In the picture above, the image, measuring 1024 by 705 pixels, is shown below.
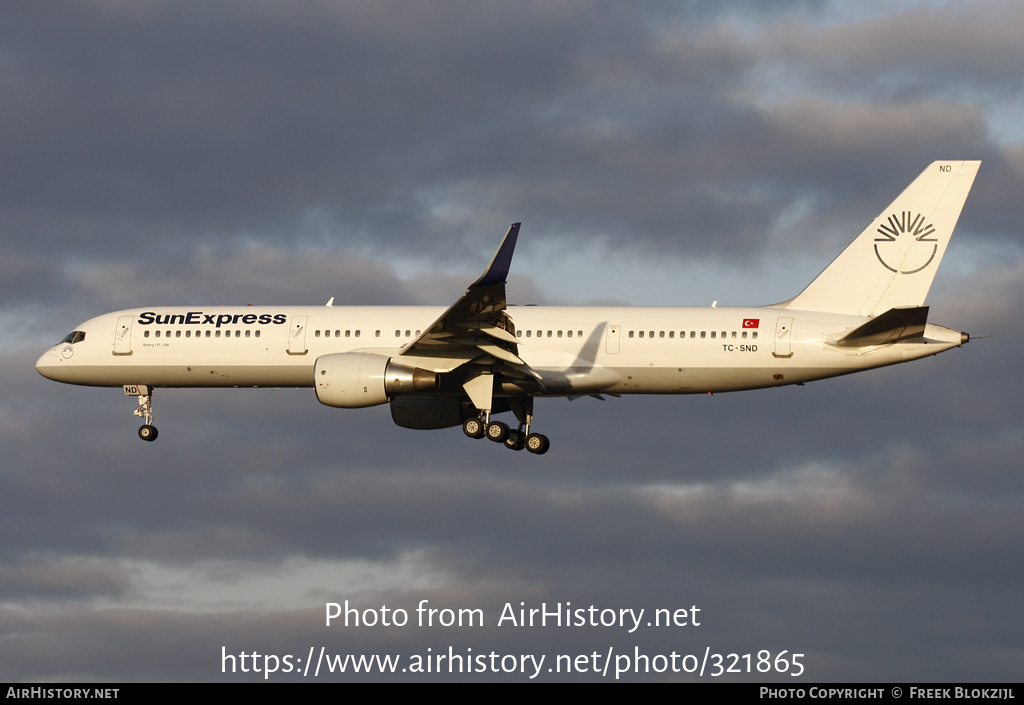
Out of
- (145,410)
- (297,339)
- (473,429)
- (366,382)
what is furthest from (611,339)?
(145,410)

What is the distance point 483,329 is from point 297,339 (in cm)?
881

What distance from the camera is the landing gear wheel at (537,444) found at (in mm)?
47781

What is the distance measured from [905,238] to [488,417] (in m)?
16.0

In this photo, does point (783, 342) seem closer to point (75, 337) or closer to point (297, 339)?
point (297, 339)

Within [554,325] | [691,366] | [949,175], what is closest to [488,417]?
[554,325]

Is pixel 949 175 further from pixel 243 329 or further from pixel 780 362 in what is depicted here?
pixel 243 329

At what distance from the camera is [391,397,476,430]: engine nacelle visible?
49875mm

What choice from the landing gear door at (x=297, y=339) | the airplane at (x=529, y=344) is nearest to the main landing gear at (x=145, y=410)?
the airplane at (x=529, y=344)

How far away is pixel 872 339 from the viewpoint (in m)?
43.5

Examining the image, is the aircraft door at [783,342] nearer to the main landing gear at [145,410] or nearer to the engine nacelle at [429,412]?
the engine nacelle at [429,412]

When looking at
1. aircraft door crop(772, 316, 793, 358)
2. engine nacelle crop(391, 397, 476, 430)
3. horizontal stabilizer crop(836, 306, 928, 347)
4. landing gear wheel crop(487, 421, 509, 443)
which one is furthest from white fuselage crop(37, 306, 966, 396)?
engine nacelle crop(391, 397, 476, 430)

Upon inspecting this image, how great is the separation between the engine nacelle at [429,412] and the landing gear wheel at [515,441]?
3.22m

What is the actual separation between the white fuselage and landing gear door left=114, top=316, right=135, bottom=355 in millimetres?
53

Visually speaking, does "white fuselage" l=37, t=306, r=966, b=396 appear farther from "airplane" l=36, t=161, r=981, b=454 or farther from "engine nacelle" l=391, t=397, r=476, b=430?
"engine nacelle" l=391, t=397, r=476, b=430
